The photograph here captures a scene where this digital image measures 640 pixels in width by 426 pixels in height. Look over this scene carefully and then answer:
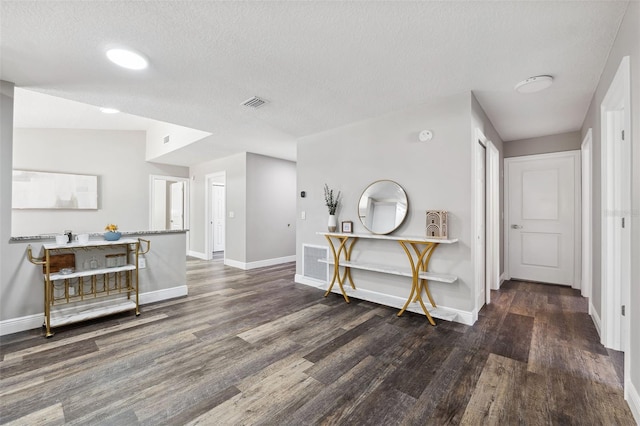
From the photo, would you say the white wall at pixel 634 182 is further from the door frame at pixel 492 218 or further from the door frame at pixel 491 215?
the door frame at pixel 492 218

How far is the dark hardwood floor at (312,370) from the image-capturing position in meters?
1.54

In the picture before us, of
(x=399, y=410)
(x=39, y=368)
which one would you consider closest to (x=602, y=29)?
(x=399, y=410)

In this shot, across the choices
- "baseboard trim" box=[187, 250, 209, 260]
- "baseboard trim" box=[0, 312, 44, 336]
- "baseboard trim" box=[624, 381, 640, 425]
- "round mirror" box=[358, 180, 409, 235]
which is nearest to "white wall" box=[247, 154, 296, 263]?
"baseboard trim" box=[187, 250, 209, 260]

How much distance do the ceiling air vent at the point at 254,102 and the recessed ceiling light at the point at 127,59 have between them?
1.01 metres

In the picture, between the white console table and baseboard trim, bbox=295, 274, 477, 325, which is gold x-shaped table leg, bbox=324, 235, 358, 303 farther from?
baseboard trim, bbox=295, 274, 477, 325

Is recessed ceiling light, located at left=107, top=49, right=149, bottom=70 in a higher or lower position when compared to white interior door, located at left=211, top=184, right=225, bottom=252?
higher

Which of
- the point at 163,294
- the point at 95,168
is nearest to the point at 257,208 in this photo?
the point at 163,294

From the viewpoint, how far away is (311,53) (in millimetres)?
2127

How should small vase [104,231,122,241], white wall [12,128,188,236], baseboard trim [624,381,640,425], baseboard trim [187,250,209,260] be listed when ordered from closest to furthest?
baseboard trim [624,381,640,425], small vase [104,231,122,241], white wall [12,128,188,236], baseboard trim [187,250,209,260]

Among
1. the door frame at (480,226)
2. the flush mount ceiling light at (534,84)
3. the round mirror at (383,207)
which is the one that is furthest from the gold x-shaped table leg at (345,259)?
the flush mount ceiling light at (534,84)

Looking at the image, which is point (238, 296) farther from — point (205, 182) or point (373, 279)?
point (205, 182)

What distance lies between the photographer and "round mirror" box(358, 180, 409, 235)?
3230 millimetres

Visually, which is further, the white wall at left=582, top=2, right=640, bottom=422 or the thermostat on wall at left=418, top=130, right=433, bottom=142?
the thermostat on wall at left=418, top=130, right=433, bottom=142

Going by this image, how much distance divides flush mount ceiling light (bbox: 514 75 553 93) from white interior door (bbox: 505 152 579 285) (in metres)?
2.26
